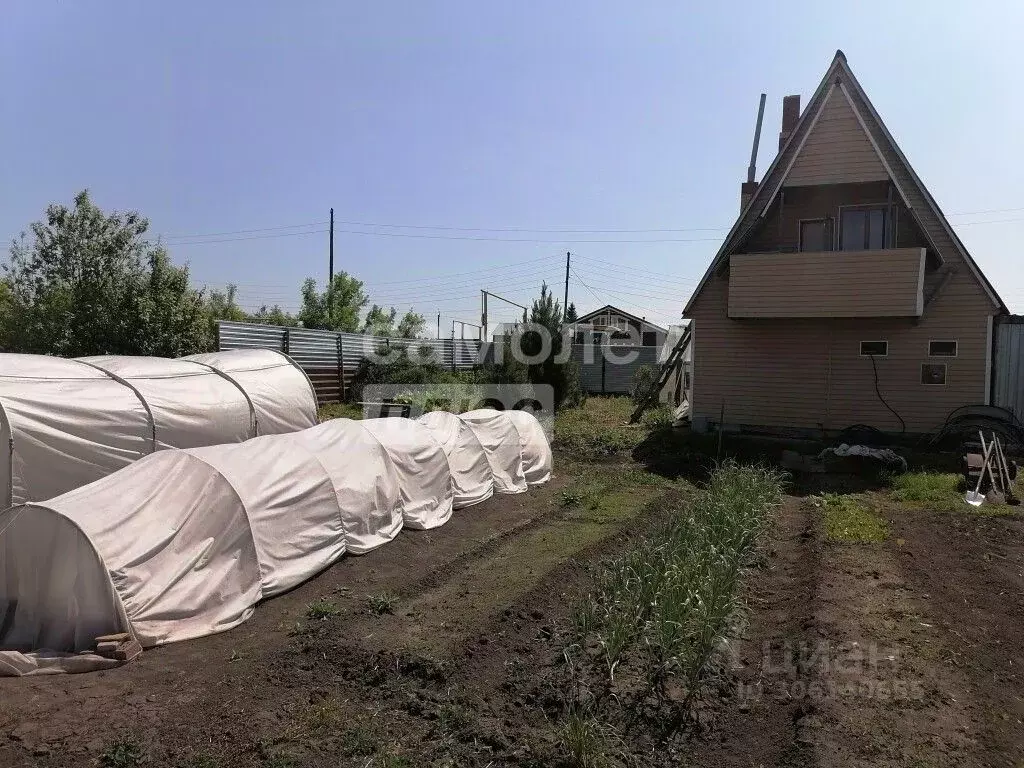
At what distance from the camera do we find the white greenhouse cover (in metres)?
7.69

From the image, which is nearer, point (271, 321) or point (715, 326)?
point (715, 326)

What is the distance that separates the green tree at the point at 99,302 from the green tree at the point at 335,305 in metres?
17.5

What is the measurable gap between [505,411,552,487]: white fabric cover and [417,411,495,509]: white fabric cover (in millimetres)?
1363

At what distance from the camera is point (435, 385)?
19.5m

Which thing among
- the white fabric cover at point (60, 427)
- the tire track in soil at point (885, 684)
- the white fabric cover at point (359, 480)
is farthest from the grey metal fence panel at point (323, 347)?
the tire track in soil at point (885, 684)

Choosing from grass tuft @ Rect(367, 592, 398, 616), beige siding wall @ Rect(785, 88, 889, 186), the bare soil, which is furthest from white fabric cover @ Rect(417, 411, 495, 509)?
beige siding wall @ Rect(785, 88, 889, 186)

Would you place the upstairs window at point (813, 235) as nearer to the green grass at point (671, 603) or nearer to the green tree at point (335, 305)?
the green grass at point (671, 603)

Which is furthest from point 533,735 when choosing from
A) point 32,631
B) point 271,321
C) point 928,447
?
point 271,321

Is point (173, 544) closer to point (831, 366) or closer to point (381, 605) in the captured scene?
point (381, 605)

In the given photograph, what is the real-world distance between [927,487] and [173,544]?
1116cm

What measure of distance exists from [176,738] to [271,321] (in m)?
35.6

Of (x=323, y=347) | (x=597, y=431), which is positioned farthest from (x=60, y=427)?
(x=597, y=431)

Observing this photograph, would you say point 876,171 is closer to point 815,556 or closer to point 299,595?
point 815,556

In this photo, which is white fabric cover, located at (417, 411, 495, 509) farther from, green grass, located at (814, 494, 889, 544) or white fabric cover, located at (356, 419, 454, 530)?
green grass, located at (814, 494, 889, 544)
